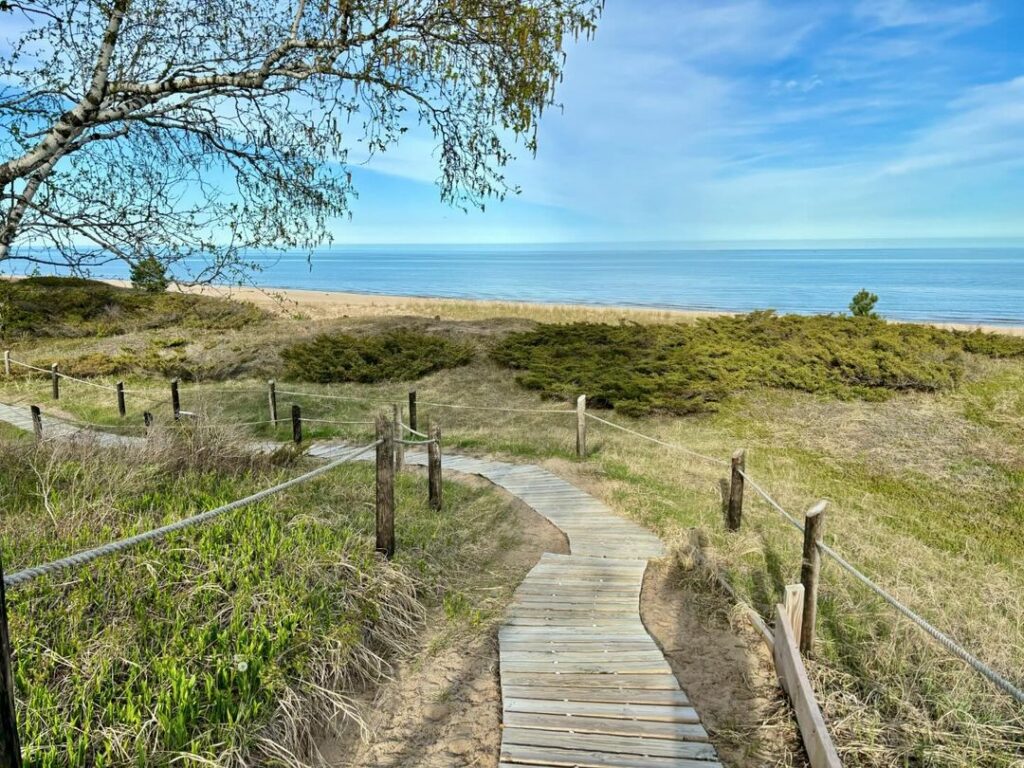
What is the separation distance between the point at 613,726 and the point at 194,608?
8.69 feet

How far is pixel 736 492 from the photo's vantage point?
22.3 feet

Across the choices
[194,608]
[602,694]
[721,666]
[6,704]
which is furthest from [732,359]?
[6,704]

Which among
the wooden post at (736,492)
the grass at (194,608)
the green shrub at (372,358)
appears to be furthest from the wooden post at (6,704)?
the green shrub at (372,358)

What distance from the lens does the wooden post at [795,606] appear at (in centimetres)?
405

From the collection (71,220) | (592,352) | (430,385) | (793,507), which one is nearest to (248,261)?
(71,220)

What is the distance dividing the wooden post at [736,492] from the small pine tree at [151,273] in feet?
18.9

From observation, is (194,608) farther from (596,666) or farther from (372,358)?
(372,358)

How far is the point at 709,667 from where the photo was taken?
14.3 ft

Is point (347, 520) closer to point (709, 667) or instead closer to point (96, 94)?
point (709, 667)

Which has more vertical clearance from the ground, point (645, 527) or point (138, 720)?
point (138, 720)

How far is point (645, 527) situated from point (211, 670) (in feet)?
15.5

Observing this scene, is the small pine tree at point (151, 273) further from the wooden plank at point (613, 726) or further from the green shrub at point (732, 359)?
the green shrub at point (732, 359)

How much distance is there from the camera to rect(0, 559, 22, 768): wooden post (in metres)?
1.85

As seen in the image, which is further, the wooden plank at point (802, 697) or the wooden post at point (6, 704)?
the wooden plank at point (802, 697)
